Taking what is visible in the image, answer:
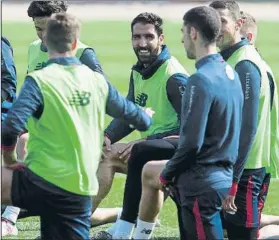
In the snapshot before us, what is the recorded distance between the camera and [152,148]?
817cm

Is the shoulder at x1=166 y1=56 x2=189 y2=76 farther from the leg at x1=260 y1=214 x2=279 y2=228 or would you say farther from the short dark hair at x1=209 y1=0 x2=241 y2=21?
the leg at x1=260 y1=214 x2=279 y2=228

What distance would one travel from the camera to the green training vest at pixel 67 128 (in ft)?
22.6

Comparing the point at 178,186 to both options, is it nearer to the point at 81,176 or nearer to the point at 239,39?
the point at 81,176

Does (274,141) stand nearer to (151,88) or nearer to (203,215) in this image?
(151,88)

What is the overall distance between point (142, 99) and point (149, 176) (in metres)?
1.15

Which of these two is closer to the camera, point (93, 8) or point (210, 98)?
point (210, 98)

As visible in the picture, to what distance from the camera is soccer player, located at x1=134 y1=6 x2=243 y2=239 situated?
7051 millimetres

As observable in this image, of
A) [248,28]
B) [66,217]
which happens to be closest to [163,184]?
[66,217]

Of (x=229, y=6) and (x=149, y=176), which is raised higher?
(x=229, y=6)

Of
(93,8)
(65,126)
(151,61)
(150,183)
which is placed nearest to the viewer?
(65,126)

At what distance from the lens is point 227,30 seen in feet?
26.6

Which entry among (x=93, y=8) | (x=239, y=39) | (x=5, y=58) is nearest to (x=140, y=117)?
(x=239, y=39)

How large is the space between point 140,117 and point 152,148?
93 cm

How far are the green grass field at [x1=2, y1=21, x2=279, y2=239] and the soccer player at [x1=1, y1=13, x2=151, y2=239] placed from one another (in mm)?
2615
